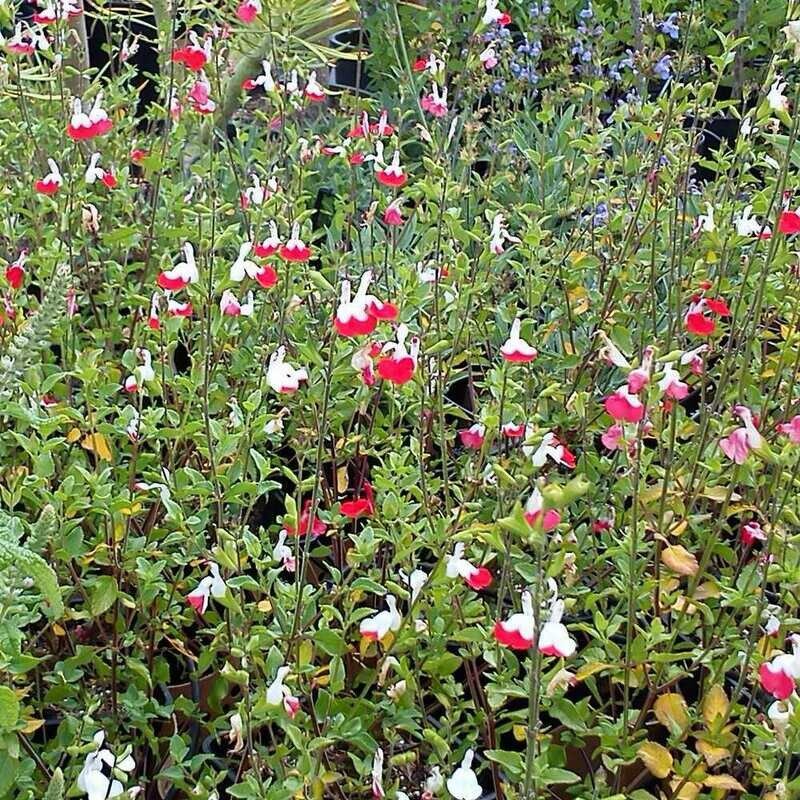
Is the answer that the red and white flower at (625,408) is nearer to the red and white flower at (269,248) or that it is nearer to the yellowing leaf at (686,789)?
the yellowing leaf at (686,789)

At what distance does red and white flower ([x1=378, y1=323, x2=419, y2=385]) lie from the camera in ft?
4.25

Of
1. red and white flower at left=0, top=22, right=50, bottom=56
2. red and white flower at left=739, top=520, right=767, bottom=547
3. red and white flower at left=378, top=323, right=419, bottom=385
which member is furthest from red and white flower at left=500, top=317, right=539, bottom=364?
red and white flower at left=0, top=22, right=50, bottom=56

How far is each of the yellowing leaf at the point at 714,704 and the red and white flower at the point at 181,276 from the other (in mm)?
880

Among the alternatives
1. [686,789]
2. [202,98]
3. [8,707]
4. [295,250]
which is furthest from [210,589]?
[202,98]

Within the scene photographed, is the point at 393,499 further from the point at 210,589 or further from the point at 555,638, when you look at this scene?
the point at 555,638

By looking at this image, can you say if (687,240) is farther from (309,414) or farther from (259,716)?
(259,716)

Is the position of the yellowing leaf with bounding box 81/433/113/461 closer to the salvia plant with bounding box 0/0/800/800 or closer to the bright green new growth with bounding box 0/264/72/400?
the salvia plant with bounding box 0/0/800/800

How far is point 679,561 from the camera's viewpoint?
56.6 inches

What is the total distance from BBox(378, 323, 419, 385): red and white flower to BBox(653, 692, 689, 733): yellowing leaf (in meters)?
0.52

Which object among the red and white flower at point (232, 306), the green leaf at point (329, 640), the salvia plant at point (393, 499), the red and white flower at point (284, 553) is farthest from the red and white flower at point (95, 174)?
the green leaf at point (329, 640)

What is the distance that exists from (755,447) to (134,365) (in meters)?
0.85

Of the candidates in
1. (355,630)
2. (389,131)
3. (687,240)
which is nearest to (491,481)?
(355,630)

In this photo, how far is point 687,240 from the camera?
201 cm

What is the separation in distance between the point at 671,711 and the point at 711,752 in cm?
7
